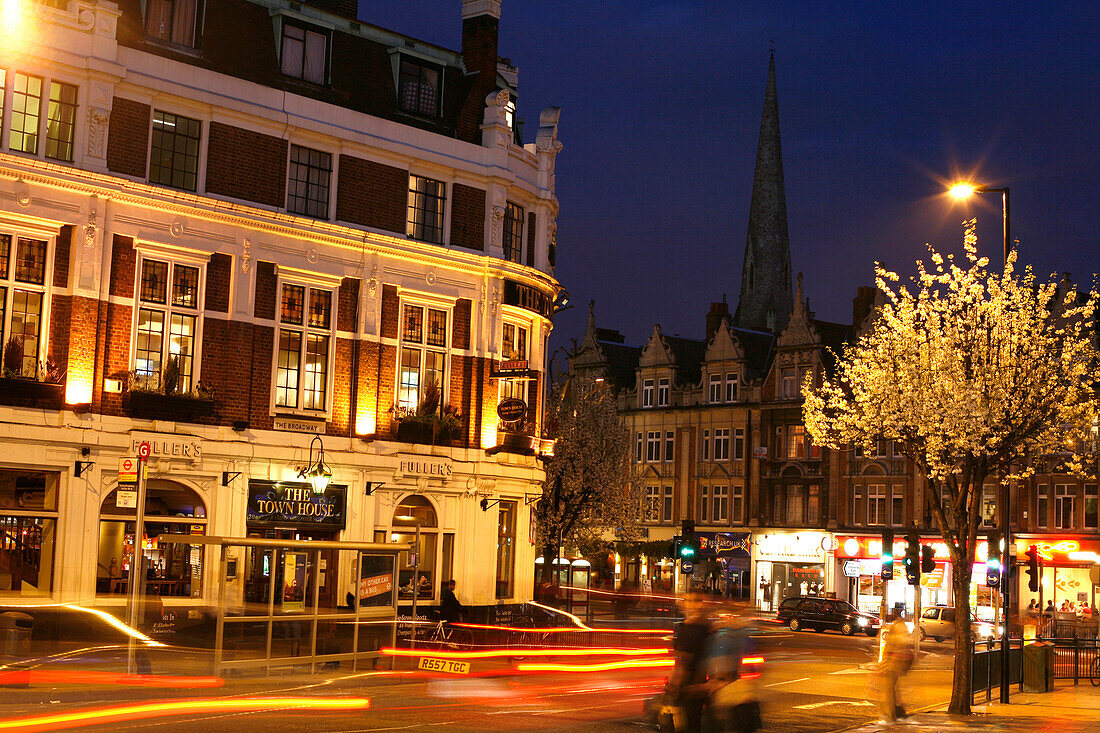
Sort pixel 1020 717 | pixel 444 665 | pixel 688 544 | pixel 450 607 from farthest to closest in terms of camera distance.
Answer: pixel 688 544
pixel 450 607
pixel 444 665
pixel 1020 717

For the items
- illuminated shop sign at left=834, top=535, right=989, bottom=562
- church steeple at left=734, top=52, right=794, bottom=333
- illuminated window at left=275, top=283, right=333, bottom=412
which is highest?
church steeple at left=734, top=52, right=794, bottom=333

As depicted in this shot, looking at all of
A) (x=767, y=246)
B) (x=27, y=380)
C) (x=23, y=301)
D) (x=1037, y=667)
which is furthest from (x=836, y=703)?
(x=767, y=246)

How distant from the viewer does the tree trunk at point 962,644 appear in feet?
75.2

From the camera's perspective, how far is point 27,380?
26688mm

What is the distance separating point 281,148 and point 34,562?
11.4 metres

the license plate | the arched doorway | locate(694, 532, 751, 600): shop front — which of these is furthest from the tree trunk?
locate(694, 532, 751, 600): shop front

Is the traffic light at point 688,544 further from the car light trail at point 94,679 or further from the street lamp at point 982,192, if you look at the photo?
the car light trail at point 94,679

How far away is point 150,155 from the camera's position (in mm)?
29234

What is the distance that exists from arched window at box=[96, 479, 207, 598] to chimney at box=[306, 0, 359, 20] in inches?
537

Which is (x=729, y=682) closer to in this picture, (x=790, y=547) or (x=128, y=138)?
(x=128, y=138)

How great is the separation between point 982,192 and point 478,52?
16342 mm

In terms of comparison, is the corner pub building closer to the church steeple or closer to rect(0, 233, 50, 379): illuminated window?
rect(0, 233, 50, 379): illuminated window

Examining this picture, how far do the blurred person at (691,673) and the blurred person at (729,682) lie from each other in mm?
120

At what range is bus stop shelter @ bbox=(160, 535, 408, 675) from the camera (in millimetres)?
19125
